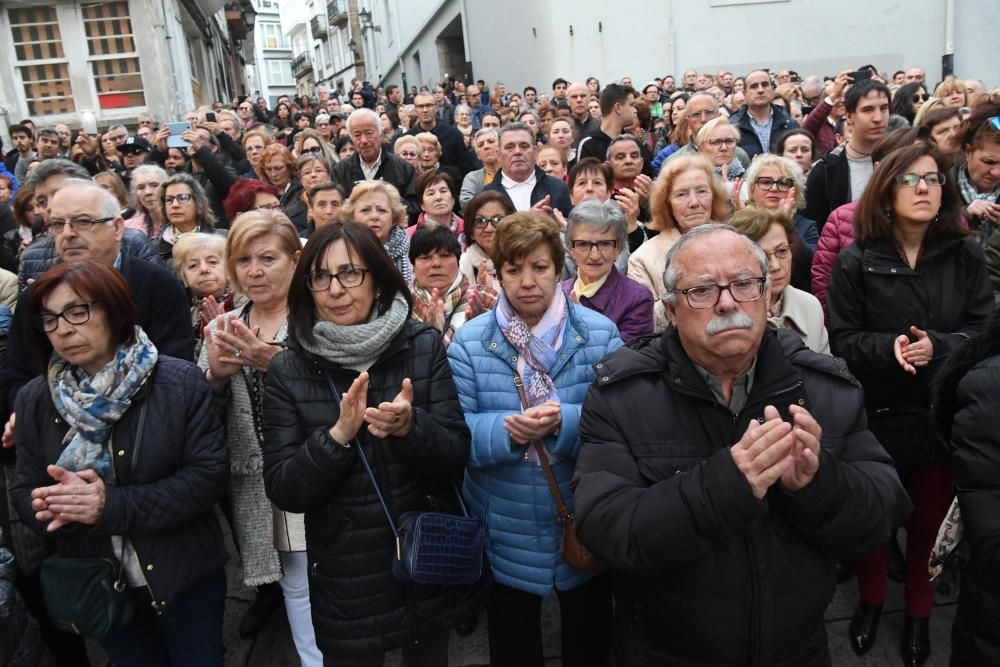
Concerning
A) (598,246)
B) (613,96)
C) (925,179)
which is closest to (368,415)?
(598,246)

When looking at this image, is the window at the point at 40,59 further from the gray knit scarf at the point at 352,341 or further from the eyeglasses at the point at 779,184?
the gray knit scarf at the point at 352,341

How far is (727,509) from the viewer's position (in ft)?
5.66

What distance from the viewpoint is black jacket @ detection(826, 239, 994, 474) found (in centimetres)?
304

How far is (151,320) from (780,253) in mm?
2892

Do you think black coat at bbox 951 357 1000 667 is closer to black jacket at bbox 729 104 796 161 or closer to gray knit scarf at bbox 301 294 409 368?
gray knit scarf at bbox 301 294 409 368

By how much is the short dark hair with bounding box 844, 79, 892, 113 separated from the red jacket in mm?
1586

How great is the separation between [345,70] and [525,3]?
119 ft

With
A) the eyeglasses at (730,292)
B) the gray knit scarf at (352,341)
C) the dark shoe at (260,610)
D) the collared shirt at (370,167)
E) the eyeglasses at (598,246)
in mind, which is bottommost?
the dark shoe at (260,610)

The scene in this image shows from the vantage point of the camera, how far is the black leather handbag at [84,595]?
245 cm

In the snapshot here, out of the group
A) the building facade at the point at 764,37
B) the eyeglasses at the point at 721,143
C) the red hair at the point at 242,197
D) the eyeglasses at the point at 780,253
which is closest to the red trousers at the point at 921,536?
the eyeglasses at the point at 780,253

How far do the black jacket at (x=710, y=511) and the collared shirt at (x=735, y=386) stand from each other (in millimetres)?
44

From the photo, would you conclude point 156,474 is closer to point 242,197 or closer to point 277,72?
point 242,197

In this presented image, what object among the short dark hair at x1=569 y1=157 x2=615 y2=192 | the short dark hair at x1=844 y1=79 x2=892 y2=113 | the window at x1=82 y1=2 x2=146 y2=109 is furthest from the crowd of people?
the window at x1=82 y1=2 x2=146 y2=109

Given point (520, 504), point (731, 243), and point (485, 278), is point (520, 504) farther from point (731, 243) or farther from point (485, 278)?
point (485, 278)
